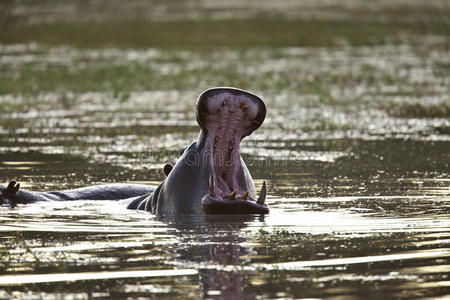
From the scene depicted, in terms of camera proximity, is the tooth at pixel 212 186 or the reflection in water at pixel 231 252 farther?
the tooth at pixel 212 186

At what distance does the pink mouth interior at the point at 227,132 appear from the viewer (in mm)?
7883

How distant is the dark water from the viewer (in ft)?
19.9

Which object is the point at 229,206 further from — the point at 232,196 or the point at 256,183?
the point at 256,183

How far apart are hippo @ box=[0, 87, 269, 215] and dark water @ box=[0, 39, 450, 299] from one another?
0.17 meters

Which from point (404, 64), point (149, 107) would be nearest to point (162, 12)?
point (404, 64)

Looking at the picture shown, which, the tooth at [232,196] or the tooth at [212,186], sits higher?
the tooth at [212,186]

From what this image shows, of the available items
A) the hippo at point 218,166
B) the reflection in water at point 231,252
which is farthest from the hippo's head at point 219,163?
the reflection in water at point 231,252

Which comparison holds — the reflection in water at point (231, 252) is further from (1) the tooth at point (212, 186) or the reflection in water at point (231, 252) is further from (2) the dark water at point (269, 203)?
(1) the tooth at point (212, 186)

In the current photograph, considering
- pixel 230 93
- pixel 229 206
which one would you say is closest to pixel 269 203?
pixel 229 206

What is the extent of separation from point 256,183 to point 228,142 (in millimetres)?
2589

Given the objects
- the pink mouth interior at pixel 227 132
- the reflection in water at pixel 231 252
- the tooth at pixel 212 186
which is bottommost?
the reflection in water at pixel 231 252

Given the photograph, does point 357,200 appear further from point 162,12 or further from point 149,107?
point 162,12

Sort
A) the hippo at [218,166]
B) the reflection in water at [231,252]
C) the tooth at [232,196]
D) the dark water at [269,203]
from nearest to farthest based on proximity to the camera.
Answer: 1. the reflection in water at [231,252]
2. the dark water at [269,203]
3. the tooth at [232,196]
4. the hippo at [218,166]

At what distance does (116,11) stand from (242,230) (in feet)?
151
